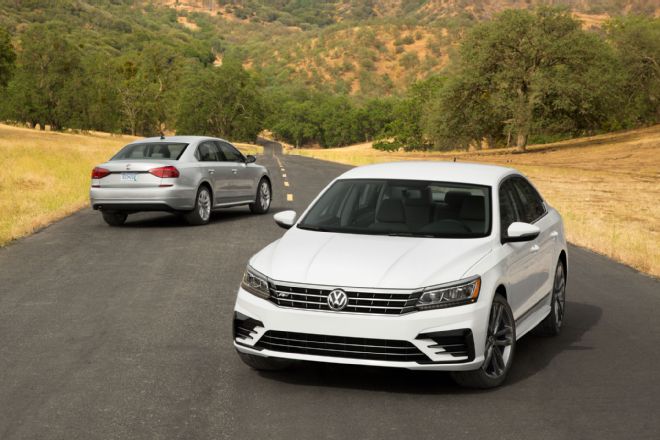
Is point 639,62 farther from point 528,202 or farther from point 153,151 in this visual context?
point 528,202

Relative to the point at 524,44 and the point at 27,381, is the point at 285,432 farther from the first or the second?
the point at 524,44

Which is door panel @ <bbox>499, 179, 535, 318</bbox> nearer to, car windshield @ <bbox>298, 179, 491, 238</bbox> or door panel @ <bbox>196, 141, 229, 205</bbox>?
car windshield @ <bbox>298, 179, 491, 238</bbox>

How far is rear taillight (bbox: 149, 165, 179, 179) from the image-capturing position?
15.6 meters

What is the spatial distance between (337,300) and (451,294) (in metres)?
0.71

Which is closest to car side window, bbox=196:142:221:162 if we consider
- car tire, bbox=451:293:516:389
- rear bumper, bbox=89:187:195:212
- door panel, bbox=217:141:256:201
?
door panel, bbox=217:141:256:201

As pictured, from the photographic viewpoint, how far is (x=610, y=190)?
106ft

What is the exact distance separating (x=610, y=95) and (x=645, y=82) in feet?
50.7

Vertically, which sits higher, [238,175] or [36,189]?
[238,175]

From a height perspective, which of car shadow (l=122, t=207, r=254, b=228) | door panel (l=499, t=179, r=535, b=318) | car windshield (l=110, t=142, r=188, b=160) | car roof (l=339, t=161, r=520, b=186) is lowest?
car shadow (l=122, t=207, r=254, b=228)

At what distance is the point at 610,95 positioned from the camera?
6038 cm

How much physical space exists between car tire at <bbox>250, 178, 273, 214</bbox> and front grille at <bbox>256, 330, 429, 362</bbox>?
12.5 m

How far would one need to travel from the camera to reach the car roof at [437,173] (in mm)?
7258

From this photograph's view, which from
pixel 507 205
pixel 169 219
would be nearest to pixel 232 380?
pixel 507 205

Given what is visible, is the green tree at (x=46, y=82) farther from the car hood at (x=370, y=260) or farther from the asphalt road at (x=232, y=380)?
the car hood at (x=370, y=260)
